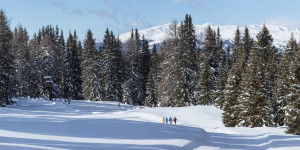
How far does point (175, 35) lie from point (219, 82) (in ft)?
47.8

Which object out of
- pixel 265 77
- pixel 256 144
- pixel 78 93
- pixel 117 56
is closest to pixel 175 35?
pixel 117 56

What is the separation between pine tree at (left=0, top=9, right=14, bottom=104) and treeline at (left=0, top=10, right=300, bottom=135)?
115 mm

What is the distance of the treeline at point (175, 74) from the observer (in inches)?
1336

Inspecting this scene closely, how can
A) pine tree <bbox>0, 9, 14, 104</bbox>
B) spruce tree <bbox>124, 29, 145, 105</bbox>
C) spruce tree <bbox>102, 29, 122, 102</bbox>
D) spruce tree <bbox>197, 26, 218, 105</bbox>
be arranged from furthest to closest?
spruce tree <bbox>124, 29, 145, 105</bbox>, spruce tree <bbox>102, 29, 122, 102</bbox>, spruce tree <bbox>197, 26, 218, 105</bbox>, pine tree <bbox>0, 9, 14, 104</bbox>

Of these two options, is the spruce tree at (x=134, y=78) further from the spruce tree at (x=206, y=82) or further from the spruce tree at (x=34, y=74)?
the spruce tree at (x=34, y=74)

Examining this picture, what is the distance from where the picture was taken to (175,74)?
50.6m

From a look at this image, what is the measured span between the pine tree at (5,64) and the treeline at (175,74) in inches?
4.5

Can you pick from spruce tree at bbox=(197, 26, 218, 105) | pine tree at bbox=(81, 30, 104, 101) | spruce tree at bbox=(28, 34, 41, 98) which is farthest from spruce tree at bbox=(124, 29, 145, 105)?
spruce tree at bbox=(28, 34, 41, 98)

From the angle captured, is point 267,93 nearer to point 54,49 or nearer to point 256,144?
point 256,144

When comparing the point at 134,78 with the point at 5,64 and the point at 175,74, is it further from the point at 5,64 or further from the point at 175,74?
the point at 5,64

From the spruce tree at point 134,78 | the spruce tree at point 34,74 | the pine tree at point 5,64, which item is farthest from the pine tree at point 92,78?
the pine tree at point 5,64

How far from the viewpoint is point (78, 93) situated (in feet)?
221

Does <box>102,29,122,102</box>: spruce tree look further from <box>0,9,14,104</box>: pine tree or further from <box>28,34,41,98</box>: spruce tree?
<box>0,9,14,104</box>: pine tree

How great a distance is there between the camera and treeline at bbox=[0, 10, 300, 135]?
3394 cm
